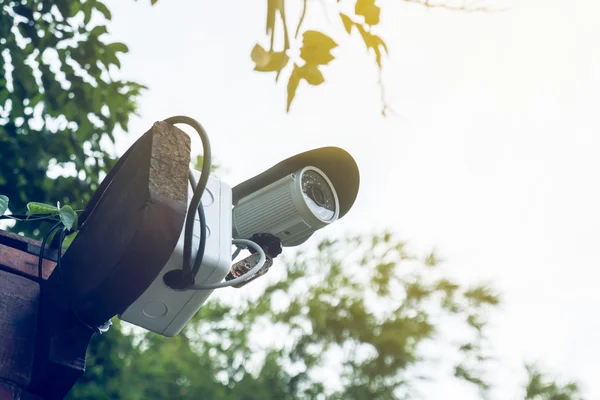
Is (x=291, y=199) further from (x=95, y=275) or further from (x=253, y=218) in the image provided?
(x=95, y=275)

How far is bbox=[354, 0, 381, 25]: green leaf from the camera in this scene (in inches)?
46.9

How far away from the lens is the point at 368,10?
46.9 inches

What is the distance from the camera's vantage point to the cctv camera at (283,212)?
1.68 metres

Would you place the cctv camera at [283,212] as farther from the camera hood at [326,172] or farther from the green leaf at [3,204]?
the green leaf at [3,204]

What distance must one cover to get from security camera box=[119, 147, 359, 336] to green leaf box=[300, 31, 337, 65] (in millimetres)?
397

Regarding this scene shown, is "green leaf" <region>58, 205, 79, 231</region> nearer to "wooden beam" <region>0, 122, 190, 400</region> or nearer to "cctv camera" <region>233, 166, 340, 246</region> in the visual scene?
"wooden beam" <region>0, 122, 190, 400</region>

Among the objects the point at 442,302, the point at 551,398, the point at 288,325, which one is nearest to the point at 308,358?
the point at 288,325

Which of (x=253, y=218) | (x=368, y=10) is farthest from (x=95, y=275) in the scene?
(x=368, y=10)

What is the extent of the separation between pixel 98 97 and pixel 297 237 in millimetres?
2234

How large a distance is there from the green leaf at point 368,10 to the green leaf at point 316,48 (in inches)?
2.5

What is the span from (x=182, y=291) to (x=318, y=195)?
490 mm

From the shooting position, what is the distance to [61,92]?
12.1 ft

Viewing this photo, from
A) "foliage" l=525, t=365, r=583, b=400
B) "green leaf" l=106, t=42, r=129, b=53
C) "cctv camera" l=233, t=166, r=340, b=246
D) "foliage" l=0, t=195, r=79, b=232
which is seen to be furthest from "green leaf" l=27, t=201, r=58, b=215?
"foliage" l=525, t=365, r=583, b=400

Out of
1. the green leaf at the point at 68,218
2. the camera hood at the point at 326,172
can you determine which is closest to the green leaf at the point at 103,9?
the camera hood at the point at 326,172
